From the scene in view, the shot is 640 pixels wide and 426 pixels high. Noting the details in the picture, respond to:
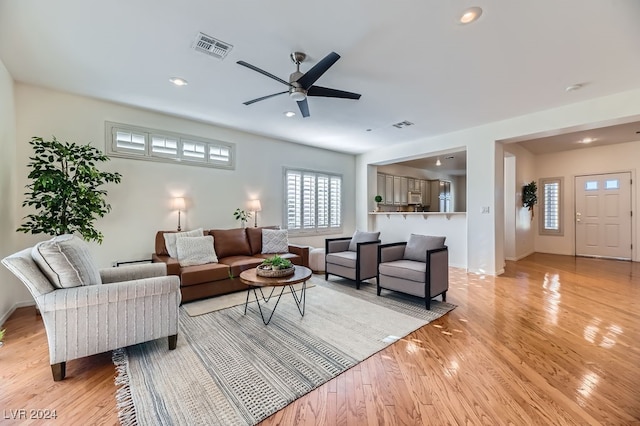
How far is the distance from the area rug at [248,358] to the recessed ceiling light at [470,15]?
2.88 m

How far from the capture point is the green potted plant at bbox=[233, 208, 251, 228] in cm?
519

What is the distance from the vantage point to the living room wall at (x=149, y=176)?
3.52 meters

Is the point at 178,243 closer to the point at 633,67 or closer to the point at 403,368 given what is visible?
the point at 403,368

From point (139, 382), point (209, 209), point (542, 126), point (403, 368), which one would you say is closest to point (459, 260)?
point (542, 126)

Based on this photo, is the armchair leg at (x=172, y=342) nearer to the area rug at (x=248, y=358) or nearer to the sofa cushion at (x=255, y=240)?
the area rug at (x=248, y=358)

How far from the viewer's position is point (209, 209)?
4.89 meters

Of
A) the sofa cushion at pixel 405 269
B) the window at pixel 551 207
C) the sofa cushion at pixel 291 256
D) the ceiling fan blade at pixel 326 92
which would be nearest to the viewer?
the ceiling fan blade at pixel 326 92

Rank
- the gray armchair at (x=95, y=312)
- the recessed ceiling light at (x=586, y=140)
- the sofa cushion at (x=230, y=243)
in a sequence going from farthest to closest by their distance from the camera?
the recessed ceiling light at (x=586, y=140), the sofa cushion at (x=230, y=243), the gray armchair at (x=95, y=312)

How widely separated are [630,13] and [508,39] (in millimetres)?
819


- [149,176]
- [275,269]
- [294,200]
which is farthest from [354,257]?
[149,176]

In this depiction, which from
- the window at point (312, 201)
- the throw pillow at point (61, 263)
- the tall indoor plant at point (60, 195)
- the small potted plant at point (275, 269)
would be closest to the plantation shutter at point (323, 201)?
the window at point (312, 201)

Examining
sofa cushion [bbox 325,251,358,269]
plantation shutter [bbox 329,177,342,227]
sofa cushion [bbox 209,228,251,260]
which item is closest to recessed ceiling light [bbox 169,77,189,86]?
sofa cushion [bbox 209,228,251,260]

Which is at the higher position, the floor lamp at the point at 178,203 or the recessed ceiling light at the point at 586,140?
the recessed ceiling light at the point at 586,140

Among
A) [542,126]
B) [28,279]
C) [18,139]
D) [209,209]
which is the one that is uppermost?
[542,126]
